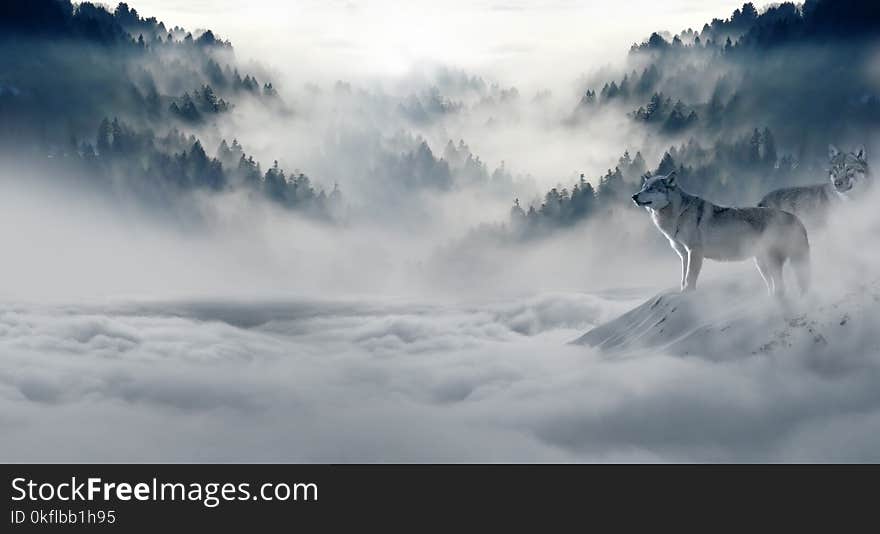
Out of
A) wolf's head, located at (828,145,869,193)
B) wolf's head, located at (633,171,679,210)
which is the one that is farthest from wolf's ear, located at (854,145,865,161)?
wolf's head, located at (633,171,679,210)

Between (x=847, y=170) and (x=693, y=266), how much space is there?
5.96m

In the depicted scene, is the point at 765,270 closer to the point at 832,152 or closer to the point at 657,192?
the point at 657,192

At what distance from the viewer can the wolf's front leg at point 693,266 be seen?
24016 millimetres

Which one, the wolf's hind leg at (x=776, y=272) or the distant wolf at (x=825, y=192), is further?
the distant wolf at (x=825, y=192)

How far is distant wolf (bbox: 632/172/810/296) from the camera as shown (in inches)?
934

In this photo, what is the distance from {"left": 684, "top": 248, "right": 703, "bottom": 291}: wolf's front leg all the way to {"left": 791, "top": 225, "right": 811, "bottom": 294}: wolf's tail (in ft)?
7.19

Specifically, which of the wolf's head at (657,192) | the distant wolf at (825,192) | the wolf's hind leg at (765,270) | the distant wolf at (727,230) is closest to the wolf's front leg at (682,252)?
the distant wolf at (727,230)

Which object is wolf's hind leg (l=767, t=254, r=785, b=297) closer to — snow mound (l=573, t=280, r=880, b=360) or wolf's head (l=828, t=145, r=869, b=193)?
snow mound (l=573, t=280, r=880, b=360)

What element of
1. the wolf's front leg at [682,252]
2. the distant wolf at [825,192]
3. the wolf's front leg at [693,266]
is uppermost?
the distant wolf at [825,192]

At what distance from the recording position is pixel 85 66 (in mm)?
175500

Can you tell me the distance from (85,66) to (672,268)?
11290 cm

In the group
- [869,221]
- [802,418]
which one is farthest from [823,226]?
[802,418]

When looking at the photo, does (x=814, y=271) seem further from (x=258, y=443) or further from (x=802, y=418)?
(x=258, y=443)

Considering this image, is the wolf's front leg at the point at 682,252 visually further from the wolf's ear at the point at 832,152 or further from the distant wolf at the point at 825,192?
the wolf's ear at the point at 832,152
